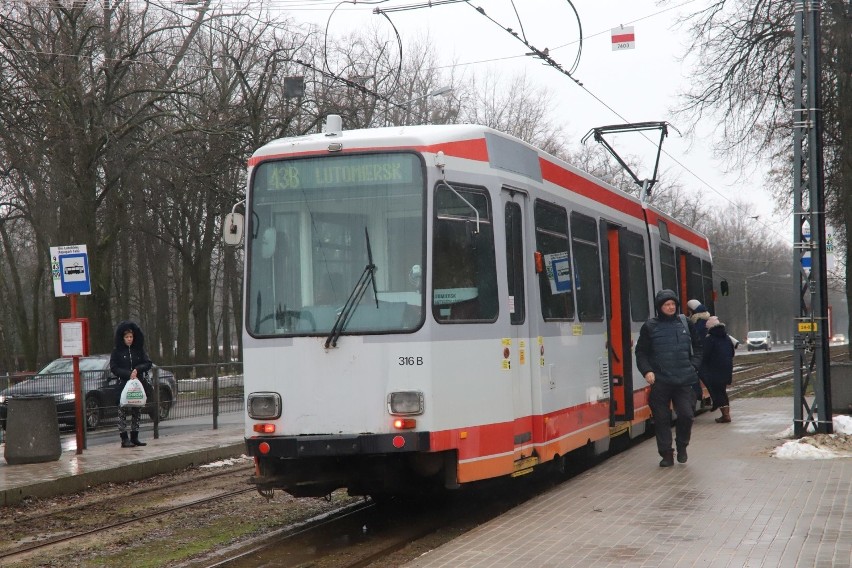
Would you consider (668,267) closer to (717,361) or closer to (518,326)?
(717,361)

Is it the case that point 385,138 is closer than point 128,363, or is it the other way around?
point 385,138

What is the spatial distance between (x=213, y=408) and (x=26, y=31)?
10.2m

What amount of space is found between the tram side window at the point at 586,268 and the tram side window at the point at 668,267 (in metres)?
4.01

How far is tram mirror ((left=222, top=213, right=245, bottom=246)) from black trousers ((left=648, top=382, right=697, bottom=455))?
15.9ft

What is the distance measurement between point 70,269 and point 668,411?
873 cm

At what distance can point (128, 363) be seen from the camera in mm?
15867

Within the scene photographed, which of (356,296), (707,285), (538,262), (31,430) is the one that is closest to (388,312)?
(356,296)

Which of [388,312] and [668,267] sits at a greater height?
[668,267]

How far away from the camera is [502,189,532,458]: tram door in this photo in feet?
30.7

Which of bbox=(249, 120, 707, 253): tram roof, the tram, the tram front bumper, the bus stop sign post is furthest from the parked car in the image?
the tram front bumper

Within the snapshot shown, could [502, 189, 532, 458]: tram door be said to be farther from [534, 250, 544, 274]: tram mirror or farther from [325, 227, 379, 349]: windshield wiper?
[325, 227, 379, 349]: windshield wiper

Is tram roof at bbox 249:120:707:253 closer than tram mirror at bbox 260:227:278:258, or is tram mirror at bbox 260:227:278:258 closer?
tram roof at bbox 249:120:707:253

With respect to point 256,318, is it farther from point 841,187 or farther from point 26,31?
point 841,187

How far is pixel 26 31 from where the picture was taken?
23.5 meters
